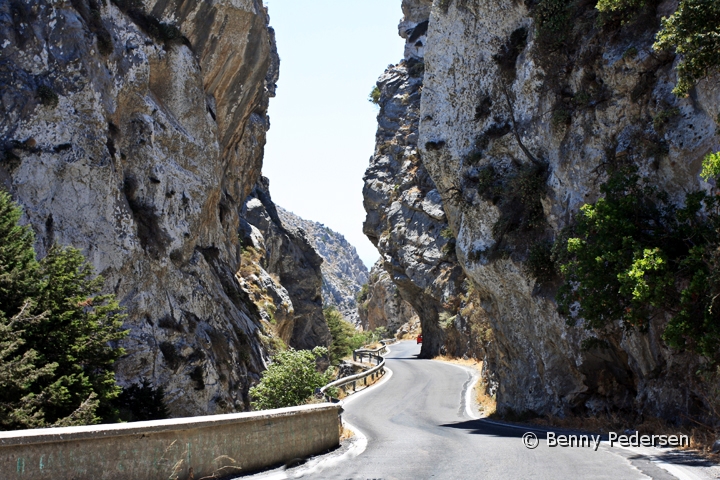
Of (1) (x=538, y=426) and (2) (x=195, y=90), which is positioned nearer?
(1) (x=538, y=426)

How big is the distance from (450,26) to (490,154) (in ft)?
24.1

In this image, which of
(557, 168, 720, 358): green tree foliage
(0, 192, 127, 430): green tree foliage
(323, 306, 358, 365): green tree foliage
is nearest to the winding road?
(557, 168, 720, 358): green tree foliage

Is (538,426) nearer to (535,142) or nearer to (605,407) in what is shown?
(605,407)

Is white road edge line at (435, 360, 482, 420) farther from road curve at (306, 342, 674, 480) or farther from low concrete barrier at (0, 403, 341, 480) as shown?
low concrete barrier at (0, 403, 341, 480)

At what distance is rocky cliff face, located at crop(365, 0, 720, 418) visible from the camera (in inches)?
587

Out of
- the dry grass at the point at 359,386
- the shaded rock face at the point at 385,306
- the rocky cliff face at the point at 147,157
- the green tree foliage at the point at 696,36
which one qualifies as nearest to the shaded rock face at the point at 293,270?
the shaded rock face at the point at 385,306

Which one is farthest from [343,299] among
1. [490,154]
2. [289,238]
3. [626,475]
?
[626,475]

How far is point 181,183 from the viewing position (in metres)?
29.9

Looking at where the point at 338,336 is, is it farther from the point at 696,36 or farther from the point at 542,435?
the point at 696,36

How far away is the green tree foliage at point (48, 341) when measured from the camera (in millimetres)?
11273

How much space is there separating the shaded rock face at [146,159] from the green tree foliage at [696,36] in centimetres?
2046

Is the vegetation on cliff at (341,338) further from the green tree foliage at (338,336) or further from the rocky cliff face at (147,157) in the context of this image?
the rocky cliff face at (147,157)

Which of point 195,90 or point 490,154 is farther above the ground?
point 195,90

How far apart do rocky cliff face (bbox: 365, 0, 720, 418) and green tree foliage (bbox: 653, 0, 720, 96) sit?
887 mm
